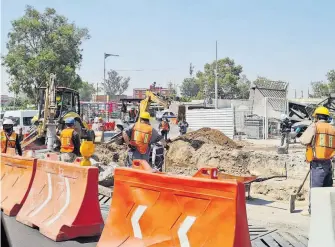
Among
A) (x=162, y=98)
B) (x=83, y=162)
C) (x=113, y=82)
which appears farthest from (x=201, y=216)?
(x=113, y=82)

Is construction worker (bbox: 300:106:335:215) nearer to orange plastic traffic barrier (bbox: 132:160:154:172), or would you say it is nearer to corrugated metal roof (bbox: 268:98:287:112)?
orange plastic traffic barrier (bbox: 132:160:154:172)

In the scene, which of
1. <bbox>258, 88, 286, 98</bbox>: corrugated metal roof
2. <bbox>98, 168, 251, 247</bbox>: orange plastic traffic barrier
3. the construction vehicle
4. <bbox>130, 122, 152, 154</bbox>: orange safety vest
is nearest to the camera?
<bbox>98, 168, 251, 247</bbox>: orange plastic traffic barrier

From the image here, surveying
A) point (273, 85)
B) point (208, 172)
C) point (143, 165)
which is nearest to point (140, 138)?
point (143, 165)

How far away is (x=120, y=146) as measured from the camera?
18938 millimetres

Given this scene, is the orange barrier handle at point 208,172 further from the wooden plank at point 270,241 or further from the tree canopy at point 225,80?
the tree canopy at point 225,80

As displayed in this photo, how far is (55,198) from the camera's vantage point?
636cm

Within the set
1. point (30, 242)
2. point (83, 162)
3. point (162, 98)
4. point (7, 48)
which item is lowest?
point (30, 242)

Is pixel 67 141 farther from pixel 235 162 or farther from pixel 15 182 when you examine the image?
pixel 235 162

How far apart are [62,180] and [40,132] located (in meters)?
12.3

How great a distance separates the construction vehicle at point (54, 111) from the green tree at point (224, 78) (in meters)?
54.0

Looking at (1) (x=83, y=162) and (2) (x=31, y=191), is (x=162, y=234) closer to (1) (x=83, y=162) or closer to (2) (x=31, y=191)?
(1) (x=83, y=162)

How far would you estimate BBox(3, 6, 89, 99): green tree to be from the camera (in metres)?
33.9

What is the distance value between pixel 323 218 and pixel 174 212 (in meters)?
1.56

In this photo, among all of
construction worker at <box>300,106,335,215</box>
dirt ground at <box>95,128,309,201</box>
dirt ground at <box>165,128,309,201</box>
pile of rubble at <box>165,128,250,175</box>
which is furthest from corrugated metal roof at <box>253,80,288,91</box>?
construction worker at <box>300,106,335,215</box>
